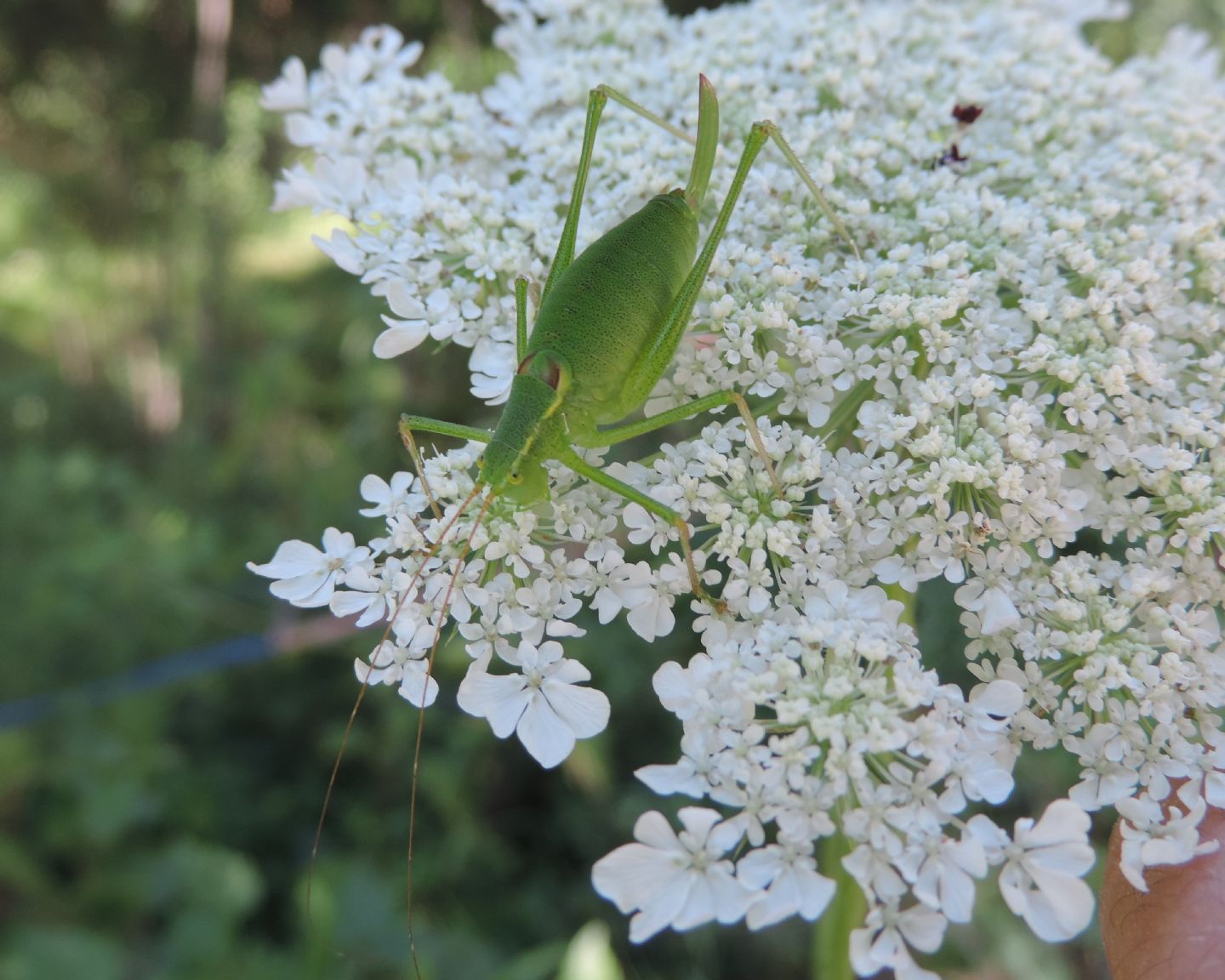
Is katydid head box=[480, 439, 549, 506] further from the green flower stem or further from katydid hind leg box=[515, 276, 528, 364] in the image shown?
the green flower stem

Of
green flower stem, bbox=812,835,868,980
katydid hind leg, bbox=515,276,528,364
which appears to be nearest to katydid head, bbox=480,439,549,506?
katydid hind leg, bbox=515,276,528,364

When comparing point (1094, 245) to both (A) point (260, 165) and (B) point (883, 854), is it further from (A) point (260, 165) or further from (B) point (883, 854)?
(A) point (260, 165)

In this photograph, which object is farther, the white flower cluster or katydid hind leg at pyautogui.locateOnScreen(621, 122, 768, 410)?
katydid hind leg at pyautogui.locateOnScreen(621, 122, 768, 410)

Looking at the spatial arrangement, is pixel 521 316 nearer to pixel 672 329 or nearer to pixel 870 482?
pixel 672 329

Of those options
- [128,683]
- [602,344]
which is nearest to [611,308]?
[602,344]

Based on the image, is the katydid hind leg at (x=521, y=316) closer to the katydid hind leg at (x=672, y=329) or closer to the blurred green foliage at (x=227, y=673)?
the katydid hind leg at (x=672, y=329)

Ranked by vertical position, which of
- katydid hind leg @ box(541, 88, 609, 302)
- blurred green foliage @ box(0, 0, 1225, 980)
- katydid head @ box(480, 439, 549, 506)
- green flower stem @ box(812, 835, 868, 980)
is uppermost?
katydid hind leg @ box(541, 88, 609, 302)

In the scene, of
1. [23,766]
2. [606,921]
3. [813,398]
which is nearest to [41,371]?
[23,766]
